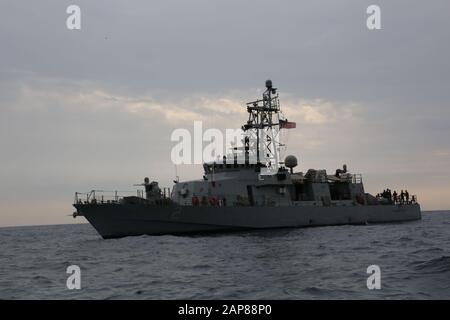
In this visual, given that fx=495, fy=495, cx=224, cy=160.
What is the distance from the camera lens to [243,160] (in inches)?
1511

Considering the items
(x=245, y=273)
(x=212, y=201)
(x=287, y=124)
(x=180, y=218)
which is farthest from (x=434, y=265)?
(x=287, y=124)

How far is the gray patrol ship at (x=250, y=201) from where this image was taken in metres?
32.0

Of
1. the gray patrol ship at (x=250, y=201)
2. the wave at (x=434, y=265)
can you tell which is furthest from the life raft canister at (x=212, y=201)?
the wave at (x=434, y=265)

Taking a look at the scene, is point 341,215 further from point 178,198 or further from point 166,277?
point 166,277

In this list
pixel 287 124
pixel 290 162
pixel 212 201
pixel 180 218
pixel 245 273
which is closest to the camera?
pixel 245 273

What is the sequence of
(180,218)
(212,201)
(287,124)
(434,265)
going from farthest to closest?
(287,124) → (212,201) → (180,218) → (434,265)

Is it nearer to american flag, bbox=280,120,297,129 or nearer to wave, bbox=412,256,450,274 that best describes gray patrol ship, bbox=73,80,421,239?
american flag, bbox=280,120,297,129

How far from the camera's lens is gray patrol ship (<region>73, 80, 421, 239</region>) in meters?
32.0

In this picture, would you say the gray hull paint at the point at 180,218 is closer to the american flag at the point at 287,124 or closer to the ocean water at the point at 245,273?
the ocean water at the point at 245,273

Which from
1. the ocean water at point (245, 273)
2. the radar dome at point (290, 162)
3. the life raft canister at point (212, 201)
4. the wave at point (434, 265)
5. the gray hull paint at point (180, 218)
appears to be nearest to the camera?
the ocean water at point (245, 273)

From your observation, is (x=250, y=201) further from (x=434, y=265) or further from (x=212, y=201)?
(x=434, y=265)

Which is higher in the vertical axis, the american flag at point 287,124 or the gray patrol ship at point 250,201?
the american flag at point 287,124

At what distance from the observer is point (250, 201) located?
3794 cm
